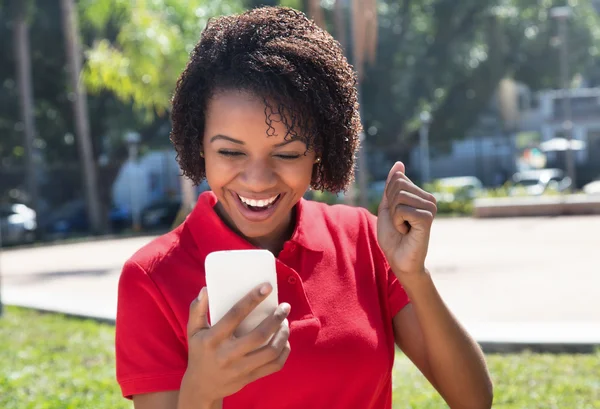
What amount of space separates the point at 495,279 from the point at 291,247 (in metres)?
9.19

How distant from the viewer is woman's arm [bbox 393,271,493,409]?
192cm

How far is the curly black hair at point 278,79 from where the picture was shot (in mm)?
1843

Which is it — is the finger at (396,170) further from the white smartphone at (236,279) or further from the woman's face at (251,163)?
the white smartphone at (236,279)

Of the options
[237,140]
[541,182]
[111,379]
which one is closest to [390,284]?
[237,140]

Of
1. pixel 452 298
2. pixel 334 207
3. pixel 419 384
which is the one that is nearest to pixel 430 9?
pixel 452 298

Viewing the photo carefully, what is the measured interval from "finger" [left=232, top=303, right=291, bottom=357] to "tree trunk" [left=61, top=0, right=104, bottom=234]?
76.7ft

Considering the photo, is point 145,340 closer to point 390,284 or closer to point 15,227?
point 390,284

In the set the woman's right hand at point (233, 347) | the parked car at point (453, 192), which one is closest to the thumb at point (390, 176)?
the woman's right hand at point (233, 347)

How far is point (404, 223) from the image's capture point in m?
1.85


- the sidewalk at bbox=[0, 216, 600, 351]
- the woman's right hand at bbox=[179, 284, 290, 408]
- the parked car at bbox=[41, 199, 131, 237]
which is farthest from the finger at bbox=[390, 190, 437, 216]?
the parked car at bbox=[41, 199, 131, 237]

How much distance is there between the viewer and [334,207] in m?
2.21

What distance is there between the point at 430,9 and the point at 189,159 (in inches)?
1416

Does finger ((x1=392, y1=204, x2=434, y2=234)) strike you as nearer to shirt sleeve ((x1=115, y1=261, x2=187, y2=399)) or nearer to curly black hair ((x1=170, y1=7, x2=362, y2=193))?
curly black hair ((x1=170, y1=7, x2=362, y2=193))

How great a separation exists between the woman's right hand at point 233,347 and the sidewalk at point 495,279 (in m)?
4.95
